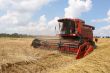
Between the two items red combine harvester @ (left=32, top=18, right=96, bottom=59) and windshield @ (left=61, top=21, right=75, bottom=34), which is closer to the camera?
red combine harvester @ (left=32, top=18, right=96, bottom=59)

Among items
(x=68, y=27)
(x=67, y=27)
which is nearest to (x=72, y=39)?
(x=68, y=27)

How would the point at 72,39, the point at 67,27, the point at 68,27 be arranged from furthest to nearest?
the point at 67,27, the point at 68,27, the point at 72,39

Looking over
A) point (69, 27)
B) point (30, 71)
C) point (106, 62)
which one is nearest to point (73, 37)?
point (69, 27)

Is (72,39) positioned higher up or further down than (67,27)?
further down

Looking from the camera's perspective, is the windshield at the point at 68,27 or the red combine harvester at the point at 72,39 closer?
the red combine harvester at the point at 72,39

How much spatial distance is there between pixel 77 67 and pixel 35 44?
10.8 m

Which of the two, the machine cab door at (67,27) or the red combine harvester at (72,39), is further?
the machine cab door at (67,27)

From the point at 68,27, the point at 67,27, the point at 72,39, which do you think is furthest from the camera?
the point at 67,27

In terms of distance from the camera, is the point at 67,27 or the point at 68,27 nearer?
the point at 68,27

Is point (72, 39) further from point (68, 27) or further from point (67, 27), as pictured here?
point (67, 27)

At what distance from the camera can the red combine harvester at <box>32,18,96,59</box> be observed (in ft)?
61.7

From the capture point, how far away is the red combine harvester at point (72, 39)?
18812 mm

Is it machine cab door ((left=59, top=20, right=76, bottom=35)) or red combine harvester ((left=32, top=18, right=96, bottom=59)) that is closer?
red combine harvester ((left=32, top=18, right=96, bottom=59))

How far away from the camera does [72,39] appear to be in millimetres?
21578
